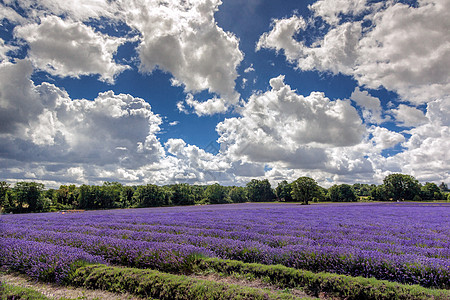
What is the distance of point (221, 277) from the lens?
218 inches

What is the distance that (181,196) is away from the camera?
69188 millimetres

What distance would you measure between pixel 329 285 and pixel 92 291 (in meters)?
5.03

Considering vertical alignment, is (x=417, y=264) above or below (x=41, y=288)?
above

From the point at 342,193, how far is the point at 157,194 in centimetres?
6170

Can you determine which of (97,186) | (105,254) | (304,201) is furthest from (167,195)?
(105,254)

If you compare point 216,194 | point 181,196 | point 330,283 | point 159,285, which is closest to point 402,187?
point 216,194

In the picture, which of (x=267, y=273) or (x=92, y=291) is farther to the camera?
(x=267, y=273)

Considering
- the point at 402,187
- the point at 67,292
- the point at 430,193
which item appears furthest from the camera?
the point at 430,193

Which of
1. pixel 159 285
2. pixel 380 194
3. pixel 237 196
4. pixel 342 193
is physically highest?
pixel 159 285

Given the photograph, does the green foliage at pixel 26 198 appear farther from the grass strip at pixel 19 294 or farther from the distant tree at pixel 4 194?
the grass strip at pixel 19 294

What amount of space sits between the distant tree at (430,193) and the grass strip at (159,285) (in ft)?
290

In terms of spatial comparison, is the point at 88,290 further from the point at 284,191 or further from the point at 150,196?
the point at 284,191

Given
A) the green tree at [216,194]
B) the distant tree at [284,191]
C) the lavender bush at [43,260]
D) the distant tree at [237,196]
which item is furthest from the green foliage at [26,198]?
the distant tree at [284,191]

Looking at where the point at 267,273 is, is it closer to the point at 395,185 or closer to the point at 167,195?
the point at 167,195
